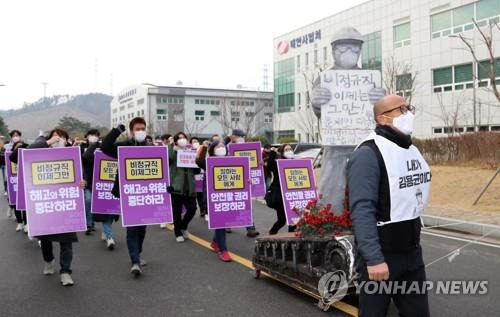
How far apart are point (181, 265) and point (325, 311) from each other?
8.62ft

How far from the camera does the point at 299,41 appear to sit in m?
51.1

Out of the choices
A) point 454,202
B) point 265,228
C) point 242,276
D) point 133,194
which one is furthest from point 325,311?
point 454,202

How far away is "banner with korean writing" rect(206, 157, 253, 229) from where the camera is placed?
7.20 m

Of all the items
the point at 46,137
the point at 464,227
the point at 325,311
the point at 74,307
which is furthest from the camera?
the point at 464,227

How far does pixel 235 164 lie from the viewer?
7484 mm

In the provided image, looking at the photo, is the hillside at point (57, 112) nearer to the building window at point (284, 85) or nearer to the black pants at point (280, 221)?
the building window at point (284, 85)

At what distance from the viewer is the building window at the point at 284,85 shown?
173 feet

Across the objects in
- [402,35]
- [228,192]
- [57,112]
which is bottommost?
[228,192]

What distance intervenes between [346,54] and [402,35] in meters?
33.3

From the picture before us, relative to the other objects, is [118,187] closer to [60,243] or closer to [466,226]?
[60,243]

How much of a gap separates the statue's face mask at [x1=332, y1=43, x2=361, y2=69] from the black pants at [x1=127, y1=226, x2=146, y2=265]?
366 centimetres

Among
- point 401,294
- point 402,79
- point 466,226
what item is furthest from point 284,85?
point 401,294

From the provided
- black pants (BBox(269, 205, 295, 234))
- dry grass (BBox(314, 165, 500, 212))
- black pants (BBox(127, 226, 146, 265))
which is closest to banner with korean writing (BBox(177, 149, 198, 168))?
black pants (BBox(269, 205, 295, 234))

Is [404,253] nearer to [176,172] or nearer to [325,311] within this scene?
[325,311]
